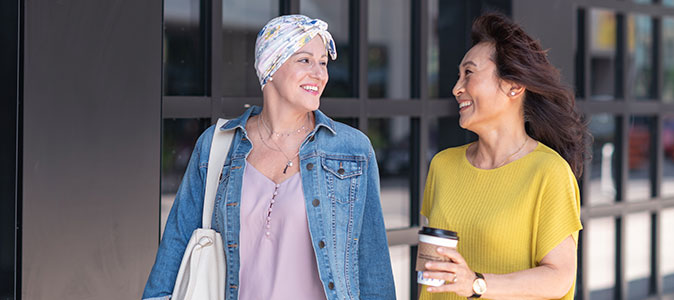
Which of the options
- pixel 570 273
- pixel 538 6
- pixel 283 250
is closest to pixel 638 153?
pixel 538 6

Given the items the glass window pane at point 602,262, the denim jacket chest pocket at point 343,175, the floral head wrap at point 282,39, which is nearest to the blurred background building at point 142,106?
the glass window pane at point 602,262

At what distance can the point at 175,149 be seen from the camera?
246cm

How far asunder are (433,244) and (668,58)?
371cm

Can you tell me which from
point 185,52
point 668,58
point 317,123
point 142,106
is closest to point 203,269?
point 317,123

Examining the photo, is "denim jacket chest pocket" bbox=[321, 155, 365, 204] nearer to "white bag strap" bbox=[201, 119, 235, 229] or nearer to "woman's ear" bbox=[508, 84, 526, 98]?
"white bag strap" bbox=[201, 119, 235, 229]

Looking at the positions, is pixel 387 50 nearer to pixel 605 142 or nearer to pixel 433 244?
pixel 605 142

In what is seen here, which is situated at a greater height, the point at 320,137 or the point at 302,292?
the point at 320,137

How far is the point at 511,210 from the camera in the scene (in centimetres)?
173

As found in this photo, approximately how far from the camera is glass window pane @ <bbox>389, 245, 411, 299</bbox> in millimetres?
3045

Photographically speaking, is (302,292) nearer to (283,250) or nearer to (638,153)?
(283,250)

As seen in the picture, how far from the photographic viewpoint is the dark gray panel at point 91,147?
76.1 inches

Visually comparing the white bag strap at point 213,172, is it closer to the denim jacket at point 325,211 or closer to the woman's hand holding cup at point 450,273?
the denim jacket at point 325,211

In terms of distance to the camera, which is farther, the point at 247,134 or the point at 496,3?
the point at 496,3

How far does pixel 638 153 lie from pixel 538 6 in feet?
7.27
